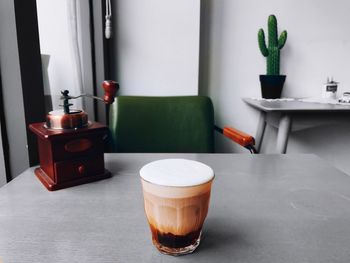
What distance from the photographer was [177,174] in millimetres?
Answer: 417

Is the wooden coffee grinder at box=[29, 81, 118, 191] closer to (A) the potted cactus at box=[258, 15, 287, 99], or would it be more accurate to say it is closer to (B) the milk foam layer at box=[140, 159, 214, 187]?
(B) the milk foam layer at box=[140, 159, 214, 187]

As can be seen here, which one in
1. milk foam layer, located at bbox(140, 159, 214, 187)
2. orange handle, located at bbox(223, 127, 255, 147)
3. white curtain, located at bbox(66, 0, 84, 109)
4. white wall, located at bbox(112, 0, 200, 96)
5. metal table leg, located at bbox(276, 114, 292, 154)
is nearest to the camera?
milk foam layer, located at bbox(140, 159, 214, 187)

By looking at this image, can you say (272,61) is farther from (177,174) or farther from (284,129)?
(177,174)

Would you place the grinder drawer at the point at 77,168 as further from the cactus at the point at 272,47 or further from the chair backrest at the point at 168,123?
the cactus at the point at 272,47

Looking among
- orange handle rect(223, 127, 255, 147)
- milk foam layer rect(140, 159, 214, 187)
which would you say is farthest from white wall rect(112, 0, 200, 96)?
milk foam layer rect(140, 159, 214, 187)

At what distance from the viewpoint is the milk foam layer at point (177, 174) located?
1.31ft

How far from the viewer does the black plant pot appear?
185 cm

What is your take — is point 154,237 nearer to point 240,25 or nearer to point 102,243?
point 102,243

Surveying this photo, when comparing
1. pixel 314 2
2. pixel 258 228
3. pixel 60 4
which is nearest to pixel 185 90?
pixel 60 4

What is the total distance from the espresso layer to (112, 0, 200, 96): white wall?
1.48 m

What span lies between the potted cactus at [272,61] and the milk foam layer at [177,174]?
61.5 inches

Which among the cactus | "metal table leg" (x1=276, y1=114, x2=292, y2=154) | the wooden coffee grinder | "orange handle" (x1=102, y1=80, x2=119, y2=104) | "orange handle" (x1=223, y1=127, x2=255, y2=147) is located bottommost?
"metal table leg" (x1=276, y1=114, x2=292, y2=154)

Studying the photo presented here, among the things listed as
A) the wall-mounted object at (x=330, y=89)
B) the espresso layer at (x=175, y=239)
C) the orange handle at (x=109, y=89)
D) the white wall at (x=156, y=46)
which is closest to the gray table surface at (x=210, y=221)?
the espresso layer at (x=175, y=239)

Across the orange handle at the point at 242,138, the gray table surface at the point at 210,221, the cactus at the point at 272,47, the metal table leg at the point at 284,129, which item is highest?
the cactus at the point at 272,47
